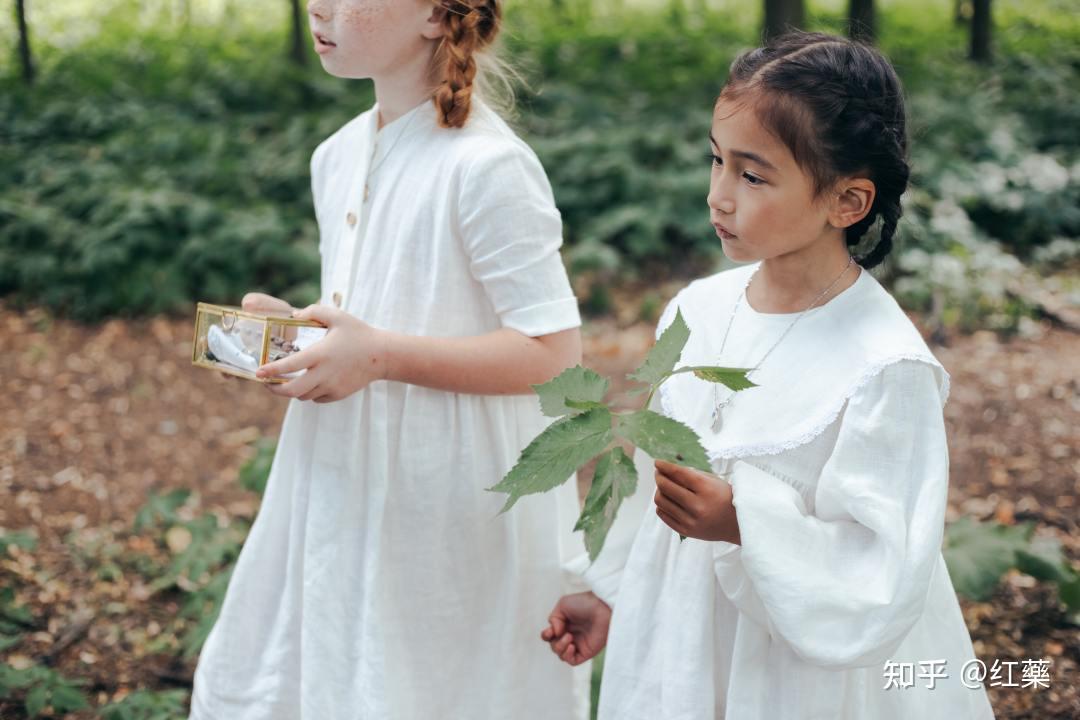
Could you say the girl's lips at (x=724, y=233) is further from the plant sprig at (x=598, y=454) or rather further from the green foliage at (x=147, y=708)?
the green foliage at (x=147, y=708)

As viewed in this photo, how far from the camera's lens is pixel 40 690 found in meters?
2.77

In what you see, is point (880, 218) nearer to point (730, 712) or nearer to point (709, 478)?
point (709, 478)

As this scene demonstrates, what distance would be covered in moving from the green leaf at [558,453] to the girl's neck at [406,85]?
0.92 meters

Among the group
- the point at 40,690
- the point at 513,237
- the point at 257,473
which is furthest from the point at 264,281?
the point at 513,237

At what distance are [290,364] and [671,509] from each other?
26.7 inches

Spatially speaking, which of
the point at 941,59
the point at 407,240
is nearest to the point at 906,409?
the point at 407,240

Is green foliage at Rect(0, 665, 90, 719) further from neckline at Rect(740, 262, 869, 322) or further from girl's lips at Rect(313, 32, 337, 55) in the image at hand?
neckline at Rect(740, 262, 869, 322)

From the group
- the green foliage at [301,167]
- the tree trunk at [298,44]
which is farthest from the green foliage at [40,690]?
the tree trunk at [298,44]

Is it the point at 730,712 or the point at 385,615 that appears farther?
the point at 385,615

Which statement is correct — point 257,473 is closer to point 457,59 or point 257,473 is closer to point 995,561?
point 457,59

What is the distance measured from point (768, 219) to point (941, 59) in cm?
1019

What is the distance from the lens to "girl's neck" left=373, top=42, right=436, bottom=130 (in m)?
2.04

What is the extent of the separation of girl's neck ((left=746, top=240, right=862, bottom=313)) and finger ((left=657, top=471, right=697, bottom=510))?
1.31 ft

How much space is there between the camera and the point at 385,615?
2014 mm
